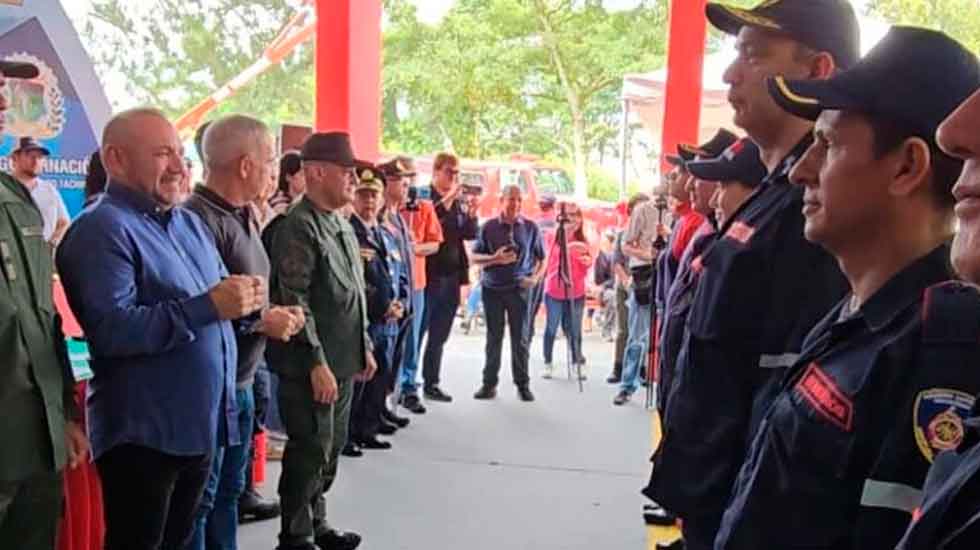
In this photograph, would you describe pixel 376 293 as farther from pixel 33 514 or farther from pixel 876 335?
pixel 876 335

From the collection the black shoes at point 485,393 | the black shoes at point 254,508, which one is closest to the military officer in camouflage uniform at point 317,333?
the black shoes at point 254,508

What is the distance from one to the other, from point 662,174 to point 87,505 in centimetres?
431

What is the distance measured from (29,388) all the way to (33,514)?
0.33m

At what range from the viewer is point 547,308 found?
6730mm

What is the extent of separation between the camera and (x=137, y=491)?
1990mm

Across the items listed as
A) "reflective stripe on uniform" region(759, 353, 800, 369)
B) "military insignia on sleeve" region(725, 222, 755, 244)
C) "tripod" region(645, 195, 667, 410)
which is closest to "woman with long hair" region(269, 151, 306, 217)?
"tripod" region(645, 195, 667, 410)

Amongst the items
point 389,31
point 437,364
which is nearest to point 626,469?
point 437,364

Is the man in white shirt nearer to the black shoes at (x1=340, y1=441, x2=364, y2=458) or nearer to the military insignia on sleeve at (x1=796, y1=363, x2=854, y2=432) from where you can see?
the black shoes at (x1=340, y1=441, x2=364, y2=458)

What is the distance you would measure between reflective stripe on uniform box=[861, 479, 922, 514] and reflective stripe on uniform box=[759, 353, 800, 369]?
1.77ft

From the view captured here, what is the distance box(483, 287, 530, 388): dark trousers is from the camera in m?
5.75

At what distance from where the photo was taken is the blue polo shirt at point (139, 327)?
6.28 ft

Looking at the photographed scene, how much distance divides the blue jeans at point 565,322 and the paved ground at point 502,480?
2.19ft

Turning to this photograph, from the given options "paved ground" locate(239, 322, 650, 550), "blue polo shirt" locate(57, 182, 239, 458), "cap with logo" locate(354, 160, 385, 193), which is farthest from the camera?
"cap with logo" locate(354, 160, 385, 193)

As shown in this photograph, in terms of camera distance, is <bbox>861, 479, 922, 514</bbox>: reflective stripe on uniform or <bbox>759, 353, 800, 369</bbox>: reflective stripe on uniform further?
<bbox>759, 353, 800, 369</bbox>: reflective stripe on uniform
